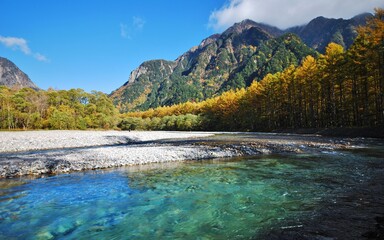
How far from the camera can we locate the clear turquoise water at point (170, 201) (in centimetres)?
586

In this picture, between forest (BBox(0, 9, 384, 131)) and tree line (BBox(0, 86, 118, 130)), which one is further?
tree line (BBox(0, 86, 118, 130))

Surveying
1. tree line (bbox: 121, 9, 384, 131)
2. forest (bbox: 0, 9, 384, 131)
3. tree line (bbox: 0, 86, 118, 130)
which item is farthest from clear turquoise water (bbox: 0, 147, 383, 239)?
tree line (bbox: 0, 86, 118, 130)

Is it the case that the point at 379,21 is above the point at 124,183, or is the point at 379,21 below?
above

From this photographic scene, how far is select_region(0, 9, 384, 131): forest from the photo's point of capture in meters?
37.4

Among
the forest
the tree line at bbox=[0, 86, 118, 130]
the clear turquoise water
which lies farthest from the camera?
the tree line at bbox=[0, 86, 118, 130]

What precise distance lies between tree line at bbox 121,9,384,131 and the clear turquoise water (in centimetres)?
3229

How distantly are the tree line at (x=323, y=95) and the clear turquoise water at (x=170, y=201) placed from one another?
3229 cm

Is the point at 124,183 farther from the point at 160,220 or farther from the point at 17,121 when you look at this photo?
the point at 17,121

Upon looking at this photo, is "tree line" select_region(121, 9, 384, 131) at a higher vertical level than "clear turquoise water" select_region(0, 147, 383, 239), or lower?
higher

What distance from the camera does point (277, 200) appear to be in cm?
777

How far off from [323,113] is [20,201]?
56.5 metres

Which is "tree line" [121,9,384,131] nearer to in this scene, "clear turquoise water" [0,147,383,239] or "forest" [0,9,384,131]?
"forest" [0,9,384,131]

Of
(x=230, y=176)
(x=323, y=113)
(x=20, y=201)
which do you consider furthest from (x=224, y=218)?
(x=323, y=113)

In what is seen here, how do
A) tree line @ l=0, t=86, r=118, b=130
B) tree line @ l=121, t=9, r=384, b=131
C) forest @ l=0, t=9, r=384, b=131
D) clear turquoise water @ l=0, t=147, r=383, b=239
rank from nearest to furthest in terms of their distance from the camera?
clear turquoise water @ l=0, t=147, r=383, b=239 < tree line @ l=121, t=9, r=384, b=131 < forest @ l=0, t=9, r=384, b=131 < tree line @ l=0, t=86, r=118, b=130
